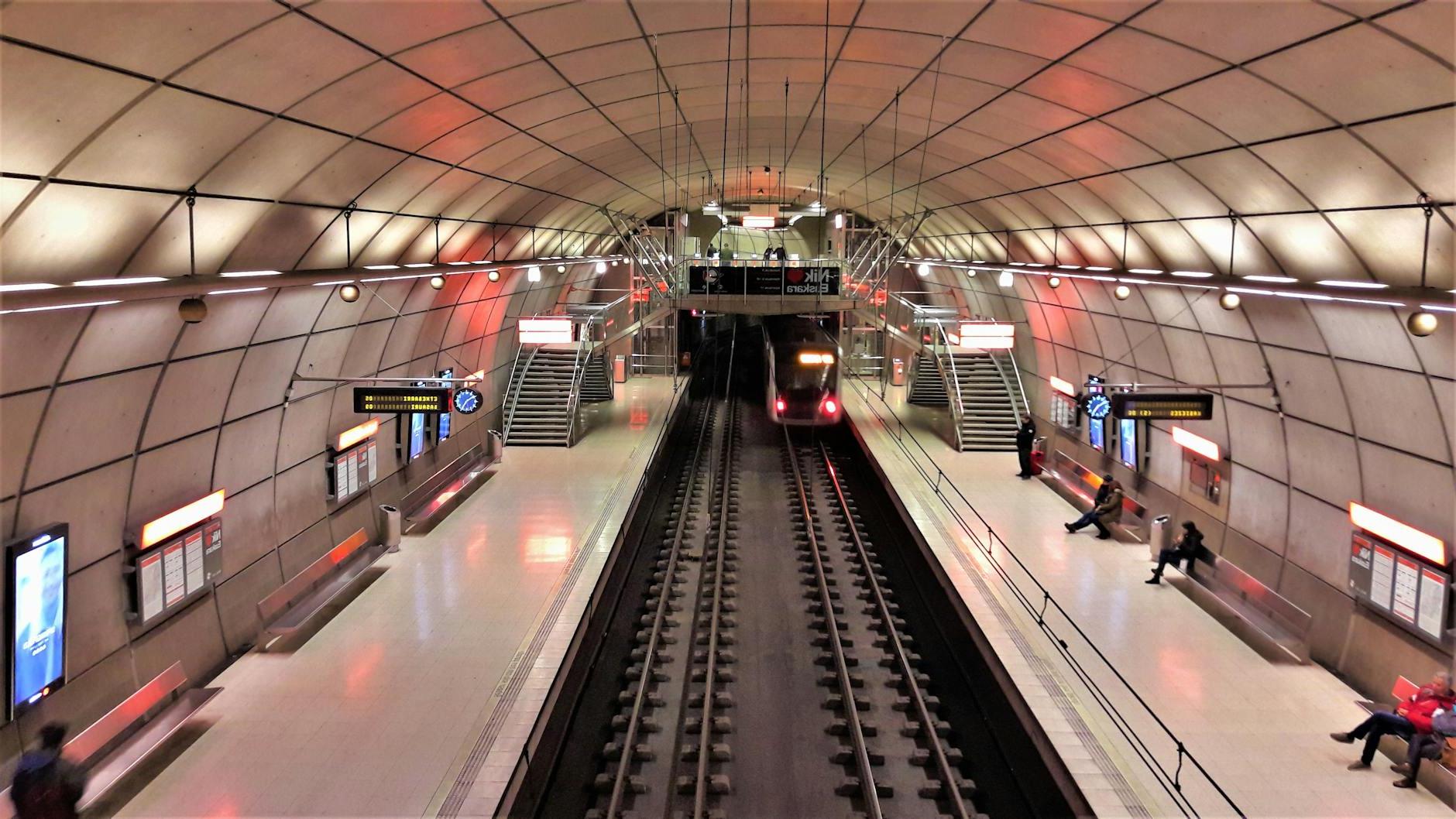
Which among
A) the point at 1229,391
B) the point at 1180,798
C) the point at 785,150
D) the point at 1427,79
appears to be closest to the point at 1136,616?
the point at 1229,391

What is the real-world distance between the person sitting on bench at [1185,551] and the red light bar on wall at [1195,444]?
1152 mm

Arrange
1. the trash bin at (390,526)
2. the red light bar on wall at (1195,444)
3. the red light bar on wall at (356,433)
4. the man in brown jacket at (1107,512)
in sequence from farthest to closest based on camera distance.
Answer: the man in brown jacket at (1107,512) < the trash bin at (390,526) < the red light bar on wall at (1195,444) < the red light bar on wall at (356,433)

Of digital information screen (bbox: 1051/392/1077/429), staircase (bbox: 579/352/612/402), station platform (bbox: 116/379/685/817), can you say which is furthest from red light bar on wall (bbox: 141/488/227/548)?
staircase (bbox: 579/352/612/402)

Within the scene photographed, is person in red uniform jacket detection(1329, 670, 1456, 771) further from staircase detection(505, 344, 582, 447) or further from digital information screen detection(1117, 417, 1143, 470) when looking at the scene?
staircase detection(505, 344, 582, 447)

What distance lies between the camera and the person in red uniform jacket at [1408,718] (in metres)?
8.06

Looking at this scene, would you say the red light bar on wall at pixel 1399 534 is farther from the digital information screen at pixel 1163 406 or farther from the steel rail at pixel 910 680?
the steel rail at pixel 910 680

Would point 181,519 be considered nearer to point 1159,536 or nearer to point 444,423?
point 444,423

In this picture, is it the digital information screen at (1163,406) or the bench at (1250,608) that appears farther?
the digital information screen at (1163,406)

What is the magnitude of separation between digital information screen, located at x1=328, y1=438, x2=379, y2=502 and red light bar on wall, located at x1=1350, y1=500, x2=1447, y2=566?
13.3m

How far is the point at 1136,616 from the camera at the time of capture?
1209 cm

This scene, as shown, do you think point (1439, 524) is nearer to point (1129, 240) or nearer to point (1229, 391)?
point (1229, 391)

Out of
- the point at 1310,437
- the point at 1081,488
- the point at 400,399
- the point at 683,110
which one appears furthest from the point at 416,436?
the point at 1310,437

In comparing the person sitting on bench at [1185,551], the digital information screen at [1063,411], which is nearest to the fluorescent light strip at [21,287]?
the person sitting on bench at [1185,551]

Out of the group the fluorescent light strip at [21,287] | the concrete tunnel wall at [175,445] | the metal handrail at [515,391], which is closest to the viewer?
the fluorescent light strip at [21,287]
